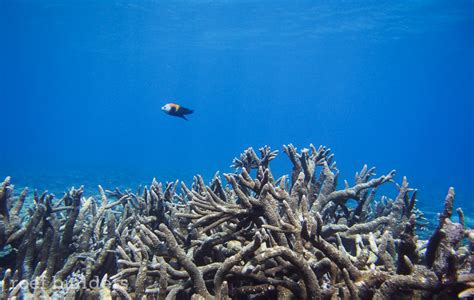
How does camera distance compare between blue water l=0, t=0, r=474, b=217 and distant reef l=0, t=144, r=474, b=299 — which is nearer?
distant reef l=0, t=144, r=474, b=299

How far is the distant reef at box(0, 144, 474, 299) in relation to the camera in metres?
2.31

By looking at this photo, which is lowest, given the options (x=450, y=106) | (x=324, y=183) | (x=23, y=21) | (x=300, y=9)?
(x=324, y=183)

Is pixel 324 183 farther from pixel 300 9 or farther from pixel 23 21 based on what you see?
pixel 23 21

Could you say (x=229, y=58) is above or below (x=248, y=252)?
above

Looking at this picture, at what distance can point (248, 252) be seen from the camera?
8.54ft

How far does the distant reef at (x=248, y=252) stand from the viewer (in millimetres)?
2314

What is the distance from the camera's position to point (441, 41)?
142 feet

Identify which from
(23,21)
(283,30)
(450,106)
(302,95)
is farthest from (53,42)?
(450,106)

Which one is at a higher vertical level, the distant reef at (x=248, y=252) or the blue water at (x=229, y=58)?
the blue water at (x=229, y=58)

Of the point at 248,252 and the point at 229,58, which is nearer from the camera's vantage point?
the point at 248,252

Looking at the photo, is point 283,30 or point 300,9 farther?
point 283,30

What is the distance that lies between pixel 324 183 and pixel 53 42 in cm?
6228

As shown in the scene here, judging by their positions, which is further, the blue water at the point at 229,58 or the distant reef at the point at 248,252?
the blue water at the point at 229,58

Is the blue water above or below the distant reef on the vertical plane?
above
